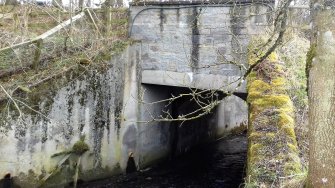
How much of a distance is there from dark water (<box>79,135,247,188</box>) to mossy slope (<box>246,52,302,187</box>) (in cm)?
287

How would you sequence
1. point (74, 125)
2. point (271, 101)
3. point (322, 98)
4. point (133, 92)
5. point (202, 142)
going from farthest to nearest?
point (202, 142)
point (133, 92)
point (74, 125)
point (271, 101)
point (322, 98)

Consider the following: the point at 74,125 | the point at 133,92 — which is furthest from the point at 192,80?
the point at 74,125

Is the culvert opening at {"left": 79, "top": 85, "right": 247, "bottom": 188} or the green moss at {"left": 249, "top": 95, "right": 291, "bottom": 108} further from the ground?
the green moss at {"left": 249, "top": 95, "right": 291, "bottom": 108}

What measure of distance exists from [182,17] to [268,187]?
702 cm

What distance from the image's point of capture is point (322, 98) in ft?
11.8

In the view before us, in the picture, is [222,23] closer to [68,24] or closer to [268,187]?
[68,24]

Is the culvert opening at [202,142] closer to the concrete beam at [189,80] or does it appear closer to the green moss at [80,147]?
the concrete beam at [189,80]

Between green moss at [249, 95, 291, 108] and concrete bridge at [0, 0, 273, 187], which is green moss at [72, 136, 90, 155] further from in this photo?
green moss at [249, 95, 291, 108]

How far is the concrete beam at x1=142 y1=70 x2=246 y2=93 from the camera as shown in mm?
10263

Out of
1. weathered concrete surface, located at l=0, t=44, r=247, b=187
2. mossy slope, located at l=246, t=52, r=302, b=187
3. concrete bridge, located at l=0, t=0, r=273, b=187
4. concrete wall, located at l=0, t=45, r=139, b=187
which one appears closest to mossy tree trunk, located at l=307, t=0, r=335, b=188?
mossy slope, located at l=246, t=52, r=302, b=187

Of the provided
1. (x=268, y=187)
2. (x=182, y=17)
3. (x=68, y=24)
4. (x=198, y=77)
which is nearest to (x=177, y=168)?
(x=198, y=77)

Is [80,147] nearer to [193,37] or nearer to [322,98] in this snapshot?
[193,37]

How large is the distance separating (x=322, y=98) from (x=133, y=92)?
319 inches

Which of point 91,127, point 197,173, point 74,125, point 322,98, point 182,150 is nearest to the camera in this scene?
point 322,98
